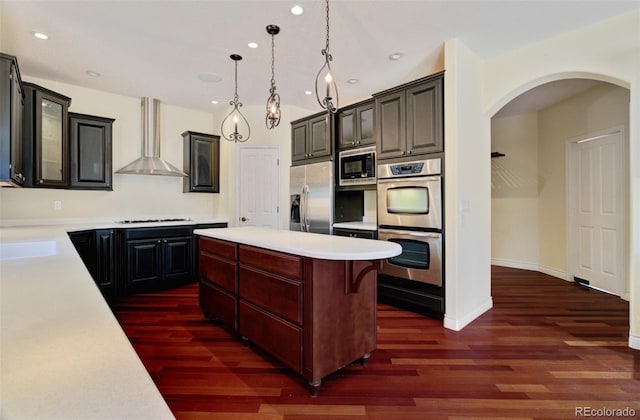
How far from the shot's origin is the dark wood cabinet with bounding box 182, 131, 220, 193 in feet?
16.2

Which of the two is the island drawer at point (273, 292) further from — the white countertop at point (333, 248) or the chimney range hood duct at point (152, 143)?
the chimney range hood duct at point (152, 143)

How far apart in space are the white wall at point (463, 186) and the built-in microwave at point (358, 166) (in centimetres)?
99

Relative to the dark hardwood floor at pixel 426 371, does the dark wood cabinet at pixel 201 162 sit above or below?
above

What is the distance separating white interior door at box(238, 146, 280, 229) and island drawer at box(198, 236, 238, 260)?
1907 millimetres

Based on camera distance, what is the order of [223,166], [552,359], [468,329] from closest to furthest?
[552,359], [468,329], [223,166]

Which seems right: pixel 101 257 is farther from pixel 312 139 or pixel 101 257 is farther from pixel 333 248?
pixel 333 248

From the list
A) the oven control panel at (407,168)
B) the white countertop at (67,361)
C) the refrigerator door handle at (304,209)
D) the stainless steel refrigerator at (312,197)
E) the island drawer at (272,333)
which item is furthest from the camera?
the refrigerator door handle at (304,209)

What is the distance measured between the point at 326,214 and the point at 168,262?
2.32 m

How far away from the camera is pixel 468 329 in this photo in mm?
2900

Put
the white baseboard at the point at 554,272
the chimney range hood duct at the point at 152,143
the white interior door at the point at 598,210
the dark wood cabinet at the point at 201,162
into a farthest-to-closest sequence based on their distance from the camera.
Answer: the dark wood cabinet at the point at 201,162, the white baseboard at the point at 554,272, the chimney range hood duct at the point at 152,143, the white interior door at the point at 598,210

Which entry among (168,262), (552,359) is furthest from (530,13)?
(168,262)

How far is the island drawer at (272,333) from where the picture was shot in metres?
2.00

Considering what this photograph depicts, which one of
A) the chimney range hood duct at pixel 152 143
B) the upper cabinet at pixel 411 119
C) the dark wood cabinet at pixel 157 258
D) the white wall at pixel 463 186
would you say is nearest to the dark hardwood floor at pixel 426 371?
the white wall at pixel 463 186

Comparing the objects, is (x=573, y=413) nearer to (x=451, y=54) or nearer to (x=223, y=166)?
(x=451, y=54)
